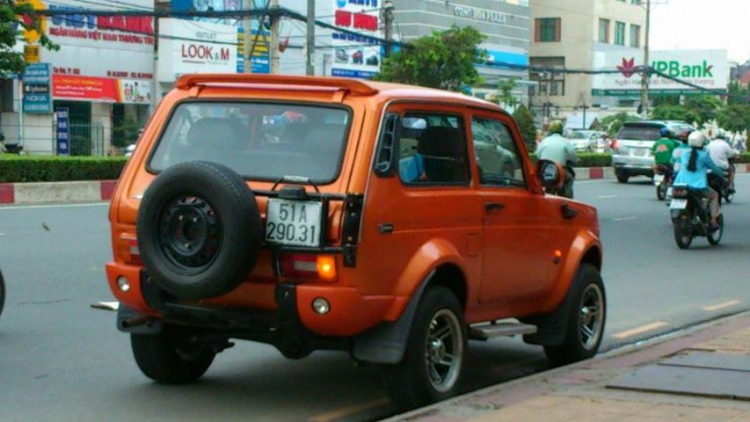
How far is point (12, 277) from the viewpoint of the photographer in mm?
12078

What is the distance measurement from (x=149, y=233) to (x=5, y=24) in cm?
2200

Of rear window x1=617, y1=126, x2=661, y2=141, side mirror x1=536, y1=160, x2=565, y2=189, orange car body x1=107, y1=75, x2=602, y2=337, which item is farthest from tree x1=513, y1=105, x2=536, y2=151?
orange car body x1=107, y1=75, x2=602, y2=337

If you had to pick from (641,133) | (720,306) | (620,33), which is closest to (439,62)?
(641,133)

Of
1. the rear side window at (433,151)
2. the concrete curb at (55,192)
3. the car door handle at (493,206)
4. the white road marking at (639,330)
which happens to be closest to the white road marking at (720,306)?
the white road marking at (639,330)

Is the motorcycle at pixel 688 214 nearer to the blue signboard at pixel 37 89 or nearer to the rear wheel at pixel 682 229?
the rear wheel at pixel 682 229

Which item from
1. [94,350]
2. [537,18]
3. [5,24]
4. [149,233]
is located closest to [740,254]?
[94,350]

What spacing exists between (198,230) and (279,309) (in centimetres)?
57

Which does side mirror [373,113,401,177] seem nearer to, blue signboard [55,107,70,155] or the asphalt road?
the asphalt road

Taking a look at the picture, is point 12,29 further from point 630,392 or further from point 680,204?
point 630,392

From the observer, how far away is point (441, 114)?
7215 mm

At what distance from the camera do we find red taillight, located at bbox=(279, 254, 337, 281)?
6.23 meters

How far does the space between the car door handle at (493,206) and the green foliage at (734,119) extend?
7246 cm

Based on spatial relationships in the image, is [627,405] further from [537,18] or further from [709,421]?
[537,18]

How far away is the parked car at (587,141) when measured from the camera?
5432cm
